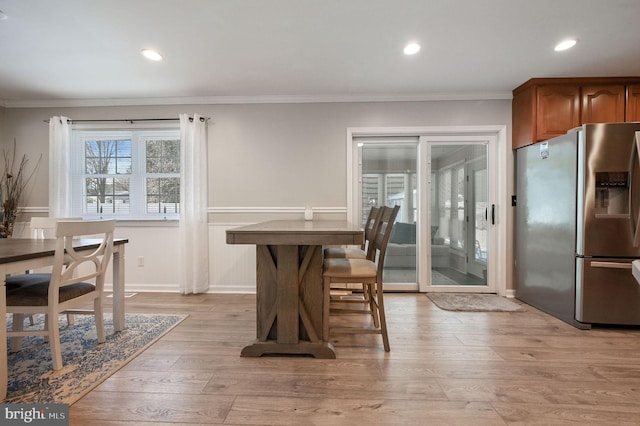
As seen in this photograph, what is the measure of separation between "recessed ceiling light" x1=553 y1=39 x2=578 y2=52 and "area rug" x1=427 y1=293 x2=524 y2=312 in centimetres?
230

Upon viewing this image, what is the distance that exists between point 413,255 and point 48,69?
4213 mm

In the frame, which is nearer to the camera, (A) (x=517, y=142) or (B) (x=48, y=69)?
(B) (x=48, y=69)

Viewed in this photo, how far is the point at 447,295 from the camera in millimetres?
3135

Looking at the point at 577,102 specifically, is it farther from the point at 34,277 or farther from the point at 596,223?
the point at 34,277

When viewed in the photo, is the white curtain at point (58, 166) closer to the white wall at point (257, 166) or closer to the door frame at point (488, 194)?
the white wall at point (257, 166)

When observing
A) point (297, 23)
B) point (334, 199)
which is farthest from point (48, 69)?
point (334, 199)

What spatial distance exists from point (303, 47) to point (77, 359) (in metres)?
2.72

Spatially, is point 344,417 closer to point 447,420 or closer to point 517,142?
point 447,420

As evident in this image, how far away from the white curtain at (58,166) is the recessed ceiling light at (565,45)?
4.95m

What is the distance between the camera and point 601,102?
2754mm

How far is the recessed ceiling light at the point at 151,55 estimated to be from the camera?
2.33 m

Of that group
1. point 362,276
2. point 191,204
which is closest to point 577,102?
point 362,276

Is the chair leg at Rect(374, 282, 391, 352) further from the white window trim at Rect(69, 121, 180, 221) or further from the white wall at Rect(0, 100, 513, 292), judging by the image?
the white window trim at Rect(69, 121, 180, 221)

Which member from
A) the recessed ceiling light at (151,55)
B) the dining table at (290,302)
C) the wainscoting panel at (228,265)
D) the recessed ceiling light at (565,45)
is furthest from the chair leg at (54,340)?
the recessed ceiling light at (565,45)
